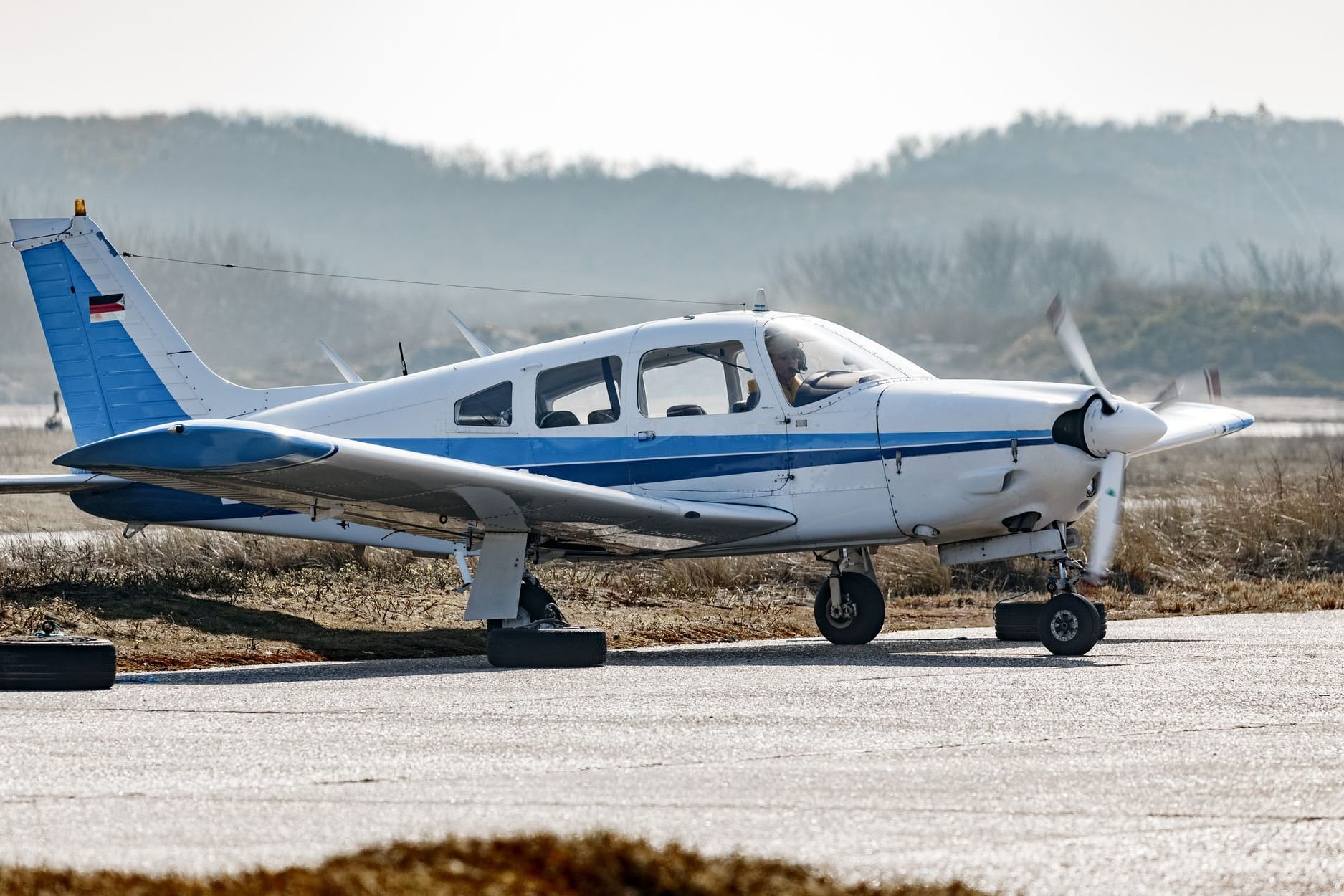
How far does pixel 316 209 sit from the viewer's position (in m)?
86.9

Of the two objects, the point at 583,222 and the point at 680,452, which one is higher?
the point at 583,222

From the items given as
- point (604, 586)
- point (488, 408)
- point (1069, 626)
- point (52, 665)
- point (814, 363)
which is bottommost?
point (604, 586)

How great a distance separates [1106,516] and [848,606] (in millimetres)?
2358

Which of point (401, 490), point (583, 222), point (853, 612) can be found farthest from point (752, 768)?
point (583, 222)

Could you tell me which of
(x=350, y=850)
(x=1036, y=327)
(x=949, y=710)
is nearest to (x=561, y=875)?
(x=350, y=850)

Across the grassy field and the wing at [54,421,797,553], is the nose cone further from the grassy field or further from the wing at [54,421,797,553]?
the grassy field

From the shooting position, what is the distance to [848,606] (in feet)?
41.8

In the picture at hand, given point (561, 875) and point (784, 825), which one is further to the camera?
point (784, 825)

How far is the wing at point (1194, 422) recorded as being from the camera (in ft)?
41.7

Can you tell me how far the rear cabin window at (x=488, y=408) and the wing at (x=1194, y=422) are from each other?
4.64 meters

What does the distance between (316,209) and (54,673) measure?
263 feet

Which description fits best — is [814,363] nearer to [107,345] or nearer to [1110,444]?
[1110,444]

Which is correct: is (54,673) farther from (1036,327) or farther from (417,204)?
(417,204)

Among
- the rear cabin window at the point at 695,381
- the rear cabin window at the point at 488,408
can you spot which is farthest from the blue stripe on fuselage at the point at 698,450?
Result: the rear cabin window at the point at 695,381
